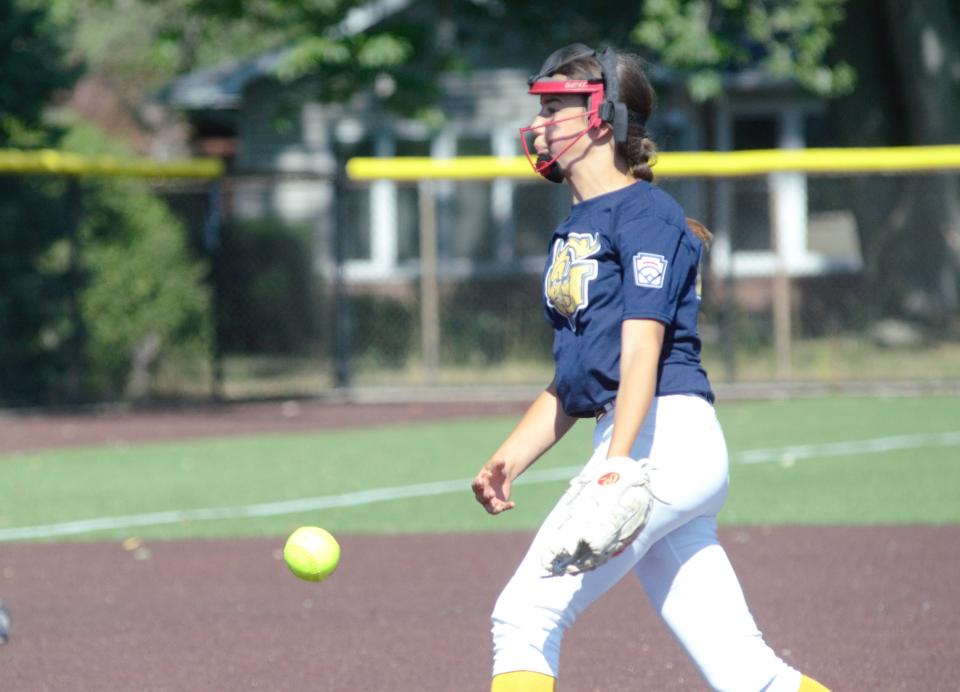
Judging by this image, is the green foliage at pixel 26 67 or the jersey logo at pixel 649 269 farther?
the green foliage at pixel 26 67

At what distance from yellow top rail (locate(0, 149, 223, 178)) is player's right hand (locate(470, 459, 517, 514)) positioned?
12.8 metres

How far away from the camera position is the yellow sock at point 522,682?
3.64 m

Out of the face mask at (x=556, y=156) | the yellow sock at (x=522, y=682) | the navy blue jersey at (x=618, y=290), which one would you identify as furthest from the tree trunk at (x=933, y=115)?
the yellow sock at (x=522, y=682)

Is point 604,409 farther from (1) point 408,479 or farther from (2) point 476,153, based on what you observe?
(2) point 476,153

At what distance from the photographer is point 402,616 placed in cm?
701

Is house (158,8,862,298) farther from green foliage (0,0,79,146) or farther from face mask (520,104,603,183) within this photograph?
face mask (520,104,603,183)

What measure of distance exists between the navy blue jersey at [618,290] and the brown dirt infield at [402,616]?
83.0 inches

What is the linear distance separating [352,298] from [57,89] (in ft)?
16.3

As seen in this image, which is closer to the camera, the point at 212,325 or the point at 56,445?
the point at 56,445

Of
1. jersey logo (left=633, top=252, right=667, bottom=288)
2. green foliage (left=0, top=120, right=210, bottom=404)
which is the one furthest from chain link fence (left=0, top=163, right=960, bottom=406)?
jersey logo (left=633, top=252, right=667, bottom=288)

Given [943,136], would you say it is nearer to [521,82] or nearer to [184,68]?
[521,82]

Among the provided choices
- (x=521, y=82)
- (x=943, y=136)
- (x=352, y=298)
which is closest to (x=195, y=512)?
(x=352, y=298)

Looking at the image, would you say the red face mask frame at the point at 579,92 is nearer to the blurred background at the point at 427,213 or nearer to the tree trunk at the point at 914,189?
the blurred background at the point at 427,213

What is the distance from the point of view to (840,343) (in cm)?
1856
